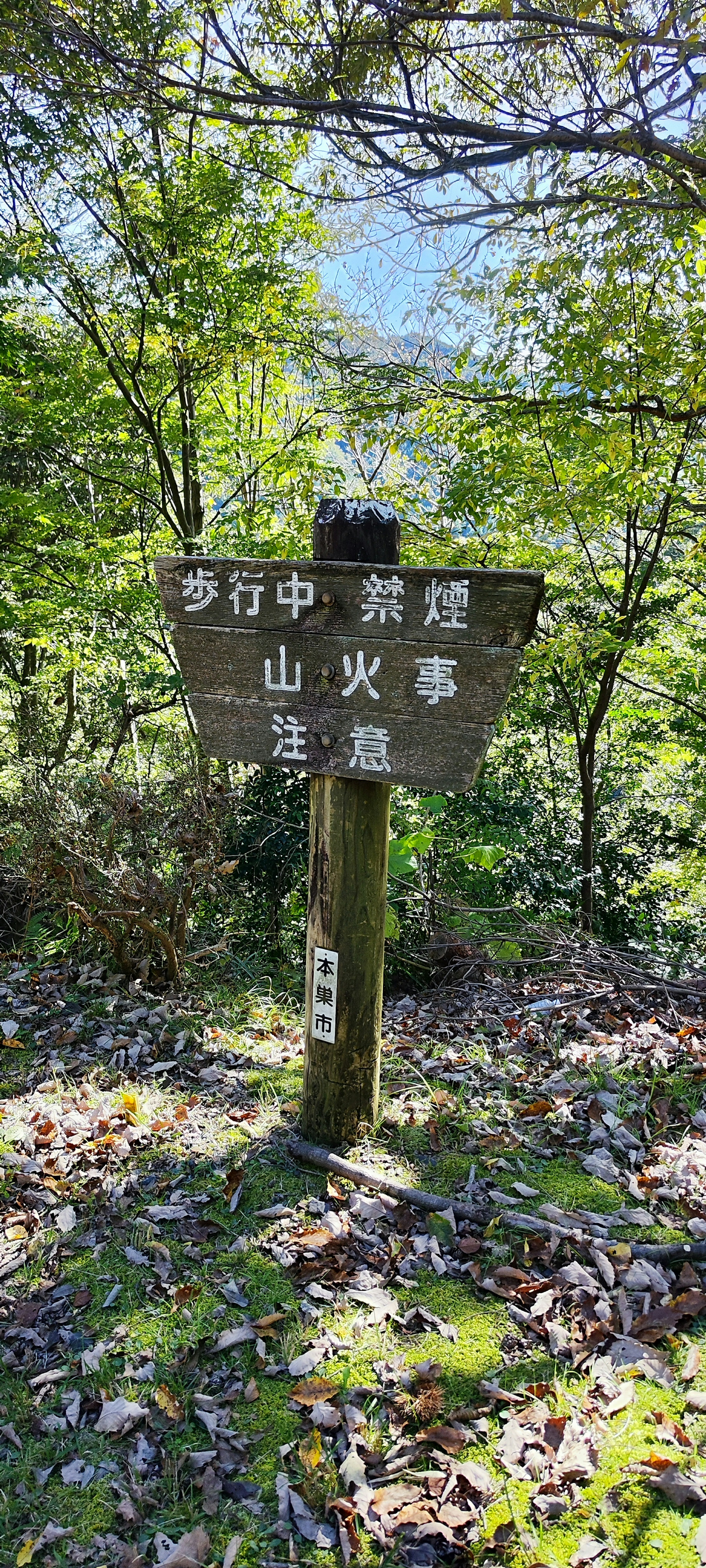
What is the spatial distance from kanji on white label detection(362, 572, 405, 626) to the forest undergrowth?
204 cm

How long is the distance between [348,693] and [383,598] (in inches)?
13.6

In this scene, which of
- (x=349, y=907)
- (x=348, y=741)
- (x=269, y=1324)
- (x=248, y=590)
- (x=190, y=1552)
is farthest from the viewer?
(x=349, y=907)

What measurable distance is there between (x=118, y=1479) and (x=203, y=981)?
3.05 metres

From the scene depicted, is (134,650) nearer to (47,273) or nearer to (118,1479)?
(47,273)

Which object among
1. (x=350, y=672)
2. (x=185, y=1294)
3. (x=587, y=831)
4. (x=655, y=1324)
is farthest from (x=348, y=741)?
(x=587, y=831)

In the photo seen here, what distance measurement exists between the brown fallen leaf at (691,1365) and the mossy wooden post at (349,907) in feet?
4.47

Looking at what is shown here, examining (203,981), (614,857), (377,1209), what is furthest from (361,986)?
(614,857)

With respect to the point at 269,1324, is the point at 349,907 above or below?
above

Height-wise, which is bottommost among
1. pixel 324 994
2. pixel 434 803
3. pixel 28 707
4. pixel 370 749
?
pixel 324 994

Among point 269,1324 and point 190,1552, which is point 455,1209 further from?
point 190,1552

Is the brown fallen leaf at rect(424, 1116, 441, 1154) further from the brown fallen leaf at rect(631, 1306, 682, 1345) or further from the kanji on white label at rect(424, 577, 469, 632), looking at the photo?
the kanji on white label at rect(424, 577, 469, 632)

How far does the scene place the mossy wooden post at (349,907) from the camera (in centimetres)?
294

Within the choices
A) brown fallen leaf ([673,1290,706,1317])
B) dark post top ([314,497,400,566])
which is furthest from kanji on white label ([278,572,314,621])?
brown fallen leaf ([673,1290,706,1317])

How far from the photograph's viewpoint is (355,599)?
2.77 metres
